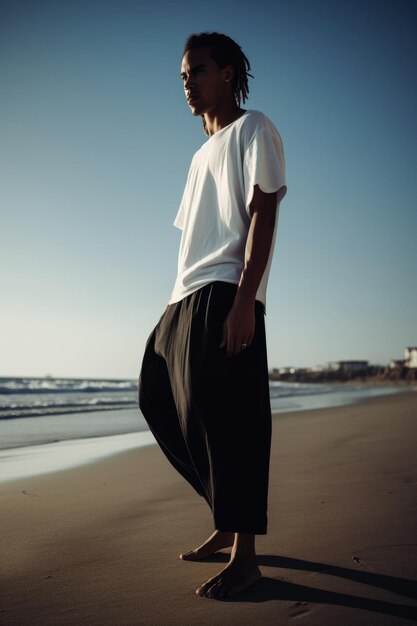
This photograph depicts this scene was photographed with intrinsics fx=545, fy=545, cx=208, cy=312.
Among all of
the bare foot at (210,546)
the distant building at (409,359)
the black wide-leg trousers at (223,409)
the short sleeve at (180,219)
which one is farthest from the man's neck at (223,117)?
the distant building at (409,359)

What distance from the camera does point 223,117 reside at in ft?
7.23

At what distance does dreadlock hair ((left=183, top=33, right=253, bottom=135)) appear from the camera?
2191 millimetres

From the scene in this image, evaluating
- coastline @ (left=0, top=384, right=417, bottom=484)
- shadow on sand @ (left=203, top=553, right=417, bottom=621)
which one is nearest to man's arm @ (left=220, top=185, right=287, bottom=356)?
shadow on sand @ (left=203, top=553, right=417, bottom=621)

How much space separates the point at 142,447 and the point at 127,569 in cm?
360

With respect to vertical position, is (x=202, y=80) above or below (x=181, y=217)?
above

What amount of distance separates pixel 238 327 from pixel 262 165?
0.57 m

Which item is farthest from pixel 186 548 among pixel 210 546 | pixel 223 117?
pixel 223 117

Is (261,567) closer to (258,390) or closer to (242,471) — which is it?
(242,471)

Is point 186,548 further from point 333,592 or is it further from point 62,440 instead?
point 62,440

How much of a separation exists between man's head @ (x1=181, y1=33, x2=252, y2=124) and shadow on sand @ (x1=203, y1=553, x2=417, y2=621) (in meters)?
1.77

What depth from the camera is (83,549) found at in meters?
2.18

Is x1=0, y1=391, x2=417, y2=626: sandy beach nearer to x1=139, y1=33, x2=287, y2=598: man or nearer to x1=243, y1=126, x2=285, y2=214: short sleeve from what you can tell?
x1=139, y1=33, x2=287, y2=598: man

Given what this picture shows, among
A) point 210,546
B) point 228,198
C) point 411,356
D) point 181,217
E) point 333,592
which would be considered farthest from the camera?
point 411,356

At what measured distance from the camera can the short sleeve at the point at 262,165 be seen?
1.88m
